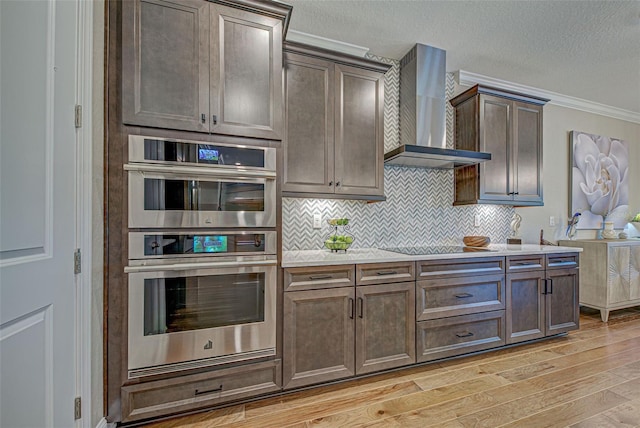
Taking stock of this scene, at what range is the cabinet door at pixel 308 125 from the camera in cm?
235

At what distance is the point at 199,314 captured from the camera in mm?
1840

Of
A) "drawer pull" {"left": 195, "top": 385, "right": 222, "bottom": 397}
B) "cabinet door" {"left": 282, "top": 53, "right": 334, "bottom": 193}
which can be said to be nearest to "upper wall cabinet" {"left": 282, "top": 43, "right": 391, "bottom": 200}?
"cabinet door" {"left": 282, "top": 53, "right": 334, "bottom": 193}

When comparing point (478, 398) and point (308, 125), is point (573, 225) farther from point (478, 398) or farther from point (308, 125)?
point (308, 125)

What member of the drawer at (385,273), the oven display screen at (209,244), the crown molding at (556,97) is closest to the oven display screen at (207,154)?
the oven display screen at (209,244)

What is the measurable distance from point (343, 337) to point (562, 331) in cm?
238

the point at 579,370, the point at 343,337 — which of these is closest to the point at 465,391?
the point at 343,337

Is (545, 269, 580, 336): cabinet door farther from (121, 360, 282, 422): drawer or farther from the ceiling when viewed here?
(121, 360, 282, 422): drawer

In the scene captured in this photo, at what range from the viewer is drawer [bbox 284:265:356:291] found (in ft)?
6.64

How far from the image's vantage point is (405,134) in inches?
119

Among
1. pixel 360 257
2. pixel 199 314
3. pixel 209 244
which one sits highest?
pixel 209 244

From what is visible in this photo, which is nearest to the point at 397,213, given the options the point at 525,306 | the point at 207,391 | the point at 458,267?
the point at 458,267

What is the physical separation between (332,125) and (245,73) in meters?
0.80

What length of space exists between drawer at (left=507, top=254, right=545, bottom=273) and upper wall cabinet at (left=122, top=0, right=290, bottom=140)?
2345mm

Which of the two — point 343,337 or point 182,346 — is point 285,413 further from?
point 182,346
